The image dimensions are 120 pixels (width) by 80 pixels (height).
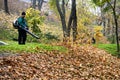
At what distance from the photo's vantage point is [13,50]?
14.8 m

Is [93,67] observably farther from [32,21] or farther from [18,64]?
[32,21]

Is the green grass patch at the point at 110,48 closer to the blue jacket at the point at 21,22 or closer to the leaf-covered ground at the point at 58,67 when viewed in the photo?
the leaf-covered ground at the point at 58,67

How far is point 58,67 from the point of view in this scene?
13375 millimetres

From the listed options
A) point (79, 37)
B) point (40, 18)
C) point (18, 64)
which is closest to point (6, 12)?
point (40, 18)

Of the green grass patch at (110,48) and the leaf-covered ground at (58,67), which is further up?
the leaf-covered ground at (58,67)

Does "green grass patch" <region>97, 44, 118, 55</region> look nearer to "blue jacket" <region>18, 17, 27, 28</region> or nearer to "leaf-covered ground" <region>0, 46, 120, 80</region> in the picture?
"leaf-covered ground" <region>0, 46, 120, 80</region>

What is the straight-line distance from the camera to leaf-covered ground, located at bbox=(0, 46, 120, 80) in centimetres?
1148

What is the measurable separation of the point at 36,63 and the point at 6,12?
26.4m

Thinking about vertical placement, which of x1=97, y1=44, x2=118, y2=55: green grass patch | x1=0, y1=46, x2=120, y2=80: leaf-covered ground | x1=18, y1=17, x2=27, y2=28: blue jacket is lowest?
x1=97, y1=44, x2=118, y2=55: green grass patch

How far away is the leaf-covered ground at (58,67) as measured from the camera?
11.5m

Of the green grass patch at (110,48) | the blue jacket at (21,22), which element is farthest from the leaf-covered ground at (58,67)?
the green grass patch at (110,48)

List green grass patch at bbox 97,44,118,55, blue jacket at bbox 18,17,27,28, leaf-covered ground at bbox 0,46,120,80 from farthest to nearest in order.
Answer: green grass patch at bbox 97,44,118,55 < blue jacket at bbox 18,17,27,28 < leaf-covered ground at bbox 0,46,120,80

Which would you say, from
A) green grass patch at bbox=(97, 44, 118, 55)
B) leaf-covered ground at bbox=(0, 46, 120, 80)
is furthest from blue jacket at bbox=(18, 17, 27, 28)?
green grass patch at bbox=(97, 44, 118, 55)

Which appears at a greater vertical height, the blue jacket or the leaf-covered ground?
the blue jacket
